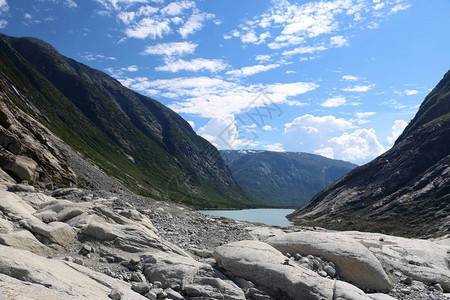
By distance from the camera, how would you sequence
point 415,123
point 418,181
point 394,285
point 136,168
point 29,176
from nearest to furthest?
point 394,285 → point 29,176 → point 418,181 → point 415,123 → point 136,168

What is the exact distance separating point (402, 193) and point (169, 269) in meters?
128

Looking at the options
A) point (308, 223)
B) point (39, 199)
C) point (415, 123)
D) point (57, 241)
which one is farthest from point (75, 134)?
point (415, 123)

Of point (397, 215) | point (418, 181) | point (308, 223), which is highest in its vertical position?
point (418, 181)

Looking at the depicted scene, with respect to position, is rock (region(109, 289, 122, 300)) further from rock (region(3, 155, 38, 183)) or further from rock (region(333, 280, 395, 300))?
rock (region(3, 155, 38, 183))

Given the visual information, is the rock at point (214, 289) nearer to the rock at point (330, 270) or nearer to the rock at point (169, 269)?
the rock at point (169, 269)

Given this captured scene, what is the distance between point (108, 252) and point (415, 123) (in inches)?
7924

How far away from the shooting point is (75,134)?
159m

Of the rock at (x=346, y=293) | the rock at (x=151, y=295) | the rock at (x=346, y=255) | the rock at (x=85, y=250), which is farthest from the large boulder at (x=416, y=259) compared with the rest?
the rock at (x=85, y=250)

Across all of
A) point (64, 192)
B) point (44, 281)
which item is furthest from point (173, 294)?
point (64, 192)

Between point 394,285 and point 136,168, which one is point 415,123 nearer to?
point 136,168

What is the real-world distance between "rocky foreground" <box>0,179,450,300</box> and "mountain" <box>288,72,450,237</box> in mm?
77492

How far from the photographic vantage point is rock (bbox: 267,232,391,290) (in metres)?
A: 16.7

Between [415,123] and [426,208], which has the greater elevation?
[415,123]

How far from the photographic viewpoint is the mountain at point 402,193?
9575 cm
